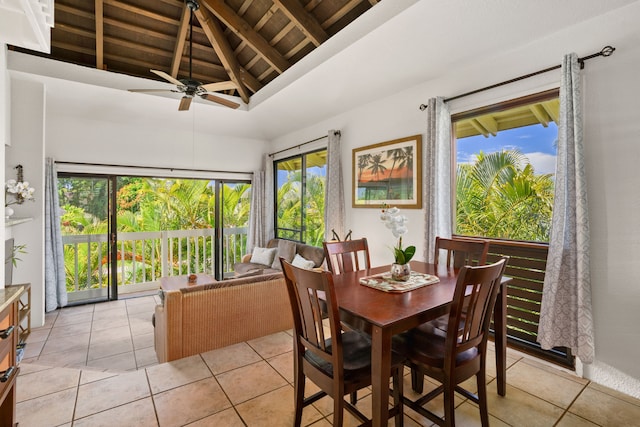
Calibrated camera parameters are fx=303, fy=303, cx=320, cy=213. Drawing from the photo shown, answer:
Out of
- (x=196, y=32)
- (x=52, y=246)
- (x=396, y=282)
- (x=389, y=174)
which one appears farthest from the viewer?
(x=52, y=246)

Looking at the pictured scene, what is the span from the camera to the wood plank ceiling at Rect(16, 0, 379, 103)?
316 cm

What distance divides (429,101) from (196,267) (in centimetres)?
492

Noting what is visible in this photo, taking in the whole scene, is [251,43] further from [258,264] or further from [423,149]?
[258,264]

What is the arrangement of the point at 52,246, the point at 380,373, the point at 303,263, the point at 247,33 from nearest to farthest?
the point at 380,373, the point at 247,33, the point at 303,263, the point at 52,246

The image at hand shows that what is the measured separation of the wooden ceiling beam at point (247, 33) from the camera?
3205 millimetres

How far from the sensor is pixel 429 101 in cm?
315

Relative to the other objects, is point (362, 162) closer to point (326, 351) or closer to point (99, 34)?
point (326, 351)

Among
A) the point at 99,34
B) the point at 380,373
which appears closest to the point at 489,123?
the point at 380,373

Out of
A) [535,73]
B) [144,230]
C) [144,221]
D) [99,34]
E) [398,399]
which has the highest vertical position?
[99,34]

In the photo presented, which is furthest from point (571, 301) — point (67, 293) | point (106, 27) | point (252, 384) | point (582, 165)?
point (67, 293)

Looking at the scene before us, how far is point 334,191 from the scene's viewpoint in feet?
14.5

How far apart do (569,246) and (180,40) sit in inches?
177

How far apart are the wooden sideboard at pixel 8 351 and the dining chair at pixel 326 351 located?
4.18 ft

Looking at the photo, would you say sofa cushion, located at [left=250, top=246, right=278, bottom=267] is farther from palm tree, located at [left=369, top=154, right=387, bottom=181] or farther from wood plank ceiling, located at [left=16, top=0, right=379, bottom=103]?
wood plank ceiling, located at [left=16, top=0, right=379, bottom=103]
